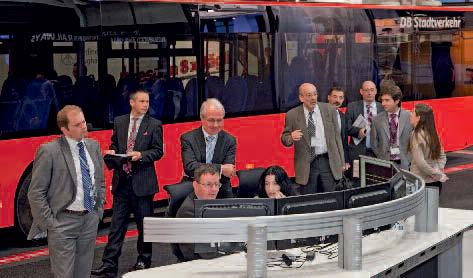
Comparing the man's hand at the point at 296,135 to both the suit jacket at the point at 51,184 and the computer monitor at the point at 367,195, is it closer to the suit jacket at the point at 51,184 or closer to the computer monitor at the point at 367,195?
the suit jacket at the point at 51,184

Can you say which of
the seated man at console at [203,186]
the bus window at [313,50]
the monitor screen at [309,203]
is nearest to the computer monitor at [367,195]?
the monitor screen at [309,203]

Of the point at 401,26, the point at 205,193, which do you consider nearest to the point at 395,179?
the point at 205,193

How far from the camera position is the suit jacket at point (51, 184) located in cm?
849

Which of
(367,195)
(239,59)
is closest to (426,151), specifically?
(367,195)

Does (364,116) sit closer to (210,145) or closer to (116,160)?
(210,145)

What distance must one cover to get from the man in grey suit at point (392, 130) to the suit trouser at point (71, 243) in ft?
14.0

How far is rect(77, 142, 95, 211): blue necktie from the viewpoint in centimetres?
870

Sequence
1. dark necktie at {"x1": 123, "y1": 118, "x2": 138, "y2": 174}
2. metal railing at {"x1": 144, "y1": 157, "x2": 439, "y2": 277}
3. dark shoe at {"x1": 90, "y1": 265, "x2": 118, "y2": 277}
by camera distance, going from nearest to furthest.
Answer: metal railing at {"x1": 144, "y1": 157, "x2": 439, "y2": 277}
dark shoe at {"x1": 90, "y1": 265, "x2": 118, "y2": 277}
dark necktie at {"x1": 123, "y1": 118, "x2": 138, "y2": 174}

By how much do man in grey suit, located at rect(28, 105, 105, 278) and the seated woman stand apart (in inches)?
54.5

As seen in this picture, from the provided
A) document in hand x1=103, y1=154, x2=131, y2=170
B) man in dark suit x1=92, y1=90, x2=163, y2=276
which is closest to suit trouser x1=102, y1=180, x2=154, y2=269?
man in dark suit x1=92, y1=90, x2=163, y2=276

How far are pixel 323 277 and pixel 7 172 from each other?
642 cm

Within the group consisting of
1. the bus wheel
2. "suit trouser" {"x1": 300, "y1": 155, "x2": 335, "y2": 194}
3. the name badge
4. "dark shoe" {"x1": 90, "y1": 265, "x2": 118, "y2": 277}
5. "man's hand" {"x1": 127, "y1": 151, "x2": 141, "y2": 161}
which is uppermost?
"man's hand" {"x1": 127, "y1": 151, "x2": 141, "y2": 161}

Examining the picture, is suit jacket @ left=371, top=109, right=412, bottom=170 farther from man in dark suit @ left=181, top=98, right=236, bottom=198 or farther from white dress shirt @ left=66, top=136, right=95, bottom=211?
white dress shirt @ left=66, top=136, right=95, bottom=211

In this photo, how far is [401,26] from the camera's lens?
18.7m
